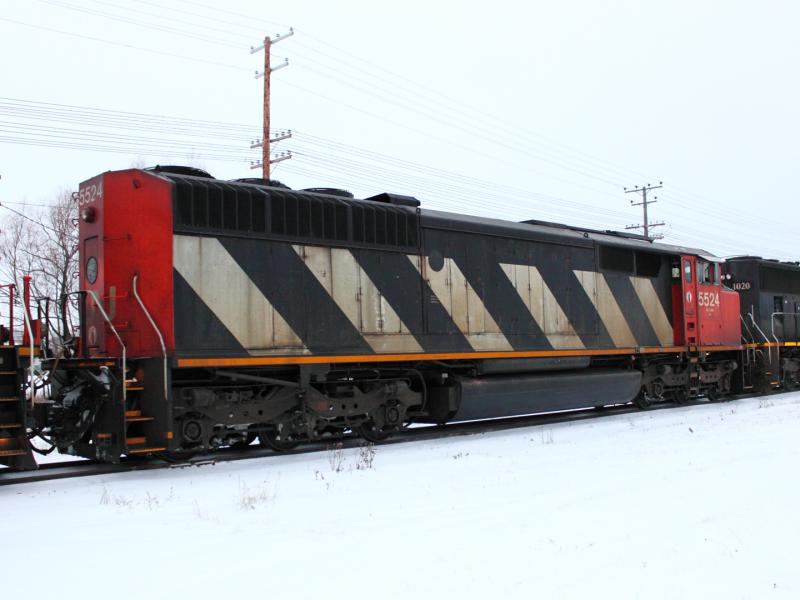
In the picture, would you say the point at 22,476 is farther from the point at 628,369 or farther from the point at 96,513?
the point at 628,369

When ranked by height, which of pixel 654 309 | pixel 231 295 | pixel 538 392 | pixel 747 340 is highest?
pixel 231 295

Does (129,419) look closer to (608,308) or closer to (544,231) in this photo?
(544,231)

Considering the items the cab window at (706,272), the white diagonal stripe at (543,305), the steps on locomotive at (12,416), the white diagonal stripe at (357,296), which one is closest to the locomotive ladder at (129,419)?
the steps on locomotive at (12,416)

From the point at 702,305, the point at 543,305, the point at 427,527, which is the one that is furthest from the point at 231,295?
the point at 702,305

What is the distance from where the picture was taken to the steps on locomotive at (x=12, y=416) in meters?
7.57

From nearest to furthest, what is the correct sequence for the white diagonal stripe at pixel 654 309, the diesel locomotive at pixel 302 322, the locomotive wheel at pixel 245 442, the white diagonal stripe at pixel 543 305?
1. the diesel locomotive at pixel 302 322
2. the locomotive wheel at pixel 245 442
3. the white diagonal stripe at pixel 543 305
4. the white diagonal stripe at pixel 654 309

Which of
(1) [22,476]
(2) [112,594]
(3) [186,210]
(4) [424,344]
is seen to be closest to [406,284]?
(4) [424,344]

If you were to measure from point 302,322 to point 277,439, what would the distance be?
61.8 inches

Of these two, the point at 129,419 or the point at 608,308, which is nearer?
the point at 129,419

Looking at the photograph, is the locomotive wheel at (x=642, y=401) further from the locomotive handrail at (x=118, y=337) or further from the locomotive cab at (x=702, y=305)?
the locomotive handrail at (x=118, y=337)

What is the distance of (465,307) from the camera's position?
39.9ft

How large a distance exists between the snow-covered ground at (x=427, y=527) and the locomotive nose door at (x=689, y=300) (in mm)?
7461

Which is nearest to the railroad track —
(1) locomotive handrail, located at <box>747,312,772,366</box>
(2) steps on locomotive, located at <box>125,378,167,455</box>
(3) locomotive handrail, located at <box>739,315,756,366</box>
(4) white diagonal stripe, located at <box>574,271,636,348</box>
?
(2) steps on locomotive, located at <box>125,378,167,455</box>

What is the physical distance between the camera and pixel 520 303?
13039 mm
